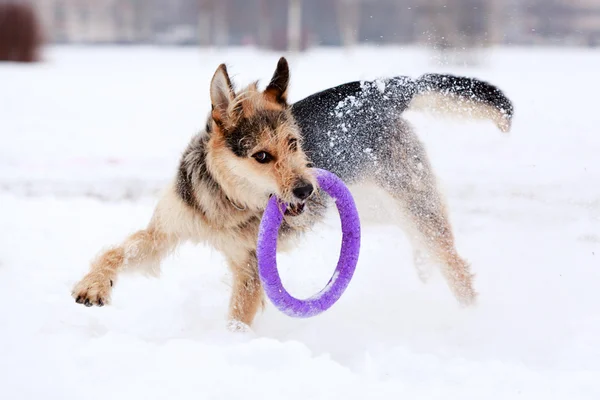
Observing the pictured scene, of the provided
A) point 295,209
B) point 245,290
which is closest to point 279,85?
point 295,209

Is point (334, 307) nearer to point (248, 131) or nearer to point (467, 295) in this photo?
point (467, 295)

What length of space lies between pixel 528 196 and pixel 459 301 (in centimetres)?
316

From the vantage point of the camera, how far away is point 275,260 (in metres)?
3.60

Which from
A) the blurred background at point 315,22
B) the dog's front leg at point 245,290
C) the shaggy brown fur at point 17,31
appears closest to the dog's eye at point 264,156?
the dog's front leg at point 245,290

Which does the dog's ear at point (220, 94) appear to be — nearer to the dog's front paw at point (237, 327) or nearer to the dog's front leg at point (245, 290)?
the dog's front leg at point (245, 290)

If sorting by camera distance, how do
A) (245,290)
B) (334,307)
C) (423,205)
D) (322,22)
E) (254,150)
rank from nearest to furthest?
(254,150)
(245,290)
(334,307)
(423,205)
(322,22)

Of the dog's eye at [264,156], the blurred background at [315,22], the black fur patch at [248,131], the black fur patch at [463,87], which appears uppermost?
the black fur patch at [463,87]

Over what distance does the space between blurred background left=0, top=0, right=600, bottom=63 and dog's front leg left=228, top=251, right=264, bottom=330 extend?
6527 millimetres

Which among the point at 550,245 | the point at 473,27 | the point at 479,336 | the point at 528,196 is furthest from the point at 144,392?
the point at 473,27

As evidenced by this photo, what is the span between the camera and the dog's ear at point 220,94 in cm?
342

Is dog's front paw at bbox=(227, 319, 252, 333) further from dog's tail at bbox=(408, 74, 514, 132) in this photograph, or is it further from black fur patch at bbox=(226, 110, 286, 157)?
dog's tail at bbox=(408, 74, 514, 132)

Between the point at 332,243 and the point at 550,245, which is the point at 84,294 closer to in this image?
the point at 332,243

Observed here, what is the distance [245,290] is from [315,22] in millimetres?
38134

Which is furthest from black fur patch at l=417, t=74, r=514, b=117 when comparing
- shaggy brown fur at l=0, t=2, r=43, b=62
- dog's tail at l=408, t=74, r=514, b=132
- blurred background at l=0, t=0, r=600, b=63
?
shaggy brown fur at l=0, t=2, r=43, b=62
